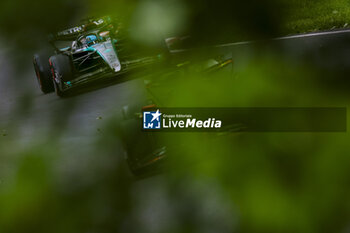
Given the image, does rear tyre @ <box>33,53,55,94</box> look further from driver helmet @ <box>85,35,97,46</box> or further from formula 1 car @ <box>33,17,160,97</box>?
driver helmet @ <box>85,35,97,46</box>

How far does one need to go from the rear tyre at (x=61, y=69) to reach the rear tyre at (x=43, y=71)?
0.03 metres

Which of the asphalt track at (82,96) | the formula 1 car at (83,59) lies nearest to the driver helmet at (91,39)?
the formula 1 car at (83,59)

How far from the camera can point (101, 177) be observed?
3.85 feet

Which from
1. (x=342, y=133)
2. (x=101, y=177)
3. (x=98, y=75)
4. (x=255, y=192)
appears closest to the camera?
(x=255, y=192)

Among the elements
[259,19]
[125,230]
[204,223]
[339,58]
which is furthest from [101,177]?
[339,58]

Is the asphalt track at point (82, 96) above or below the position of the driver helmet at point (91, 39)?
below

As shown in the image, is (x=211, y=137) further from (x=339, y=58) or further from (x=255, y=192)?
(x=339, y=58)

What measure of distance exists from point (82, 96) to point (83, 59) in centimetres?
20

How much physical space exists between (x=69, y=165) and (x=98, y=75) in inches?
13.1

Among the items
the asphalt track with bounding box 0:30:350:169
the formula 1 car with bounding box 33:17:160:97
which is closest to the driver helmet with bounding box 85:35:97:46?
the formula 1 car with bounding box 33:17:160:97

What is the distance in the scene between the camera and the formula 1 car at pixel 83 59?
1099 millimetres

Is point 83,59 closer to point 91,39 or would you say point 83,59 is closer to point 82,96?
point 91,39

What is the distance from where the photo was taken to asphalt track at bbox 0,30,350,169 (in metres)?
1.08

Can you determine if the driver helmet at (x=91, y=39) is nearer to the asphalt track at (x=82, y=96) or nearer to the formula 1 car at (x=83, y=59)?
the formula 1 car at (x=83, y=59)
